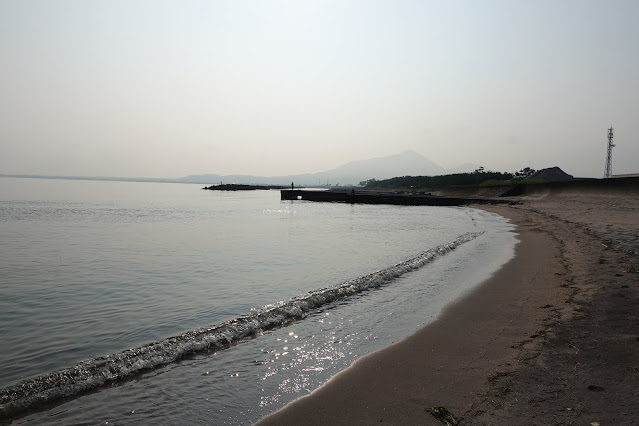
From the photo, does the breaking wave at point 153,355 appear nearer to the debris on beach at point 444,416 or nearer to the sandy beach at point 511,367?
the sandy beach at point 511,367

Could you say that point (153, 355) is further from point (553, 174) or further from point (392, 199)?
point (553, 174)

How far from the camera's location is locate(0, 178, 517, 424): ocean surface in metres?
5.28

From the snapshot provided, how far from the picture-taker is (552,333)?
22.3ft

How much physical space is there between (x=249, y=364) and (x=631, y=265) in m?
10.6

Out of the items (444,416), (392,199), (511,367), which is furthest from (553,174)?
(444,416)

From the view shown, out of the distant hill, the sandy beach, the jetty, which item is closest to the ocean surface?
the sandy beach

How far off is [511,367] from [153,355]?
534cm

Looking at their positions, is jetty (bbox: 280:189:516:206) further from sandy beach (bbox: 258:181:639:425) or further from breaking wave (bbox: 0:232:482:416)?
breaking wave (bbox: 0:232:482:416)

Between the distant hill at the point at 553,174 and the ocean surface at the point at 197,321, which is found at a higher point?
the distant hill at the point at 553,174

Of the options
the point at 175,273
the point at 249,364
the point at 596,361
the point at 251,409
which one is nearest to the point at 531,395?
the point at 596,361

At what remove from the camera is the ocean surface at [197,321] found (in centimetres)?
528

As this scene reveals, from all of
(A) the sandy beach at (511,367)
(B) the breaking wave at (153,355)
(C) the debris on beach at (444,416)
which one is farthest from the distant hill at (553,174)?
(C) the debris on beach at (444,416)

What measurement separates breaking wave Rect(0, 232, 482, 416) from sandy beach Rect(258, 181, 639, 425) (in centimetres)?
261

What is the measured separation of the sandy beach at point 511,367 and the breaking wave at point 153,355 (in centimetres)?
261
